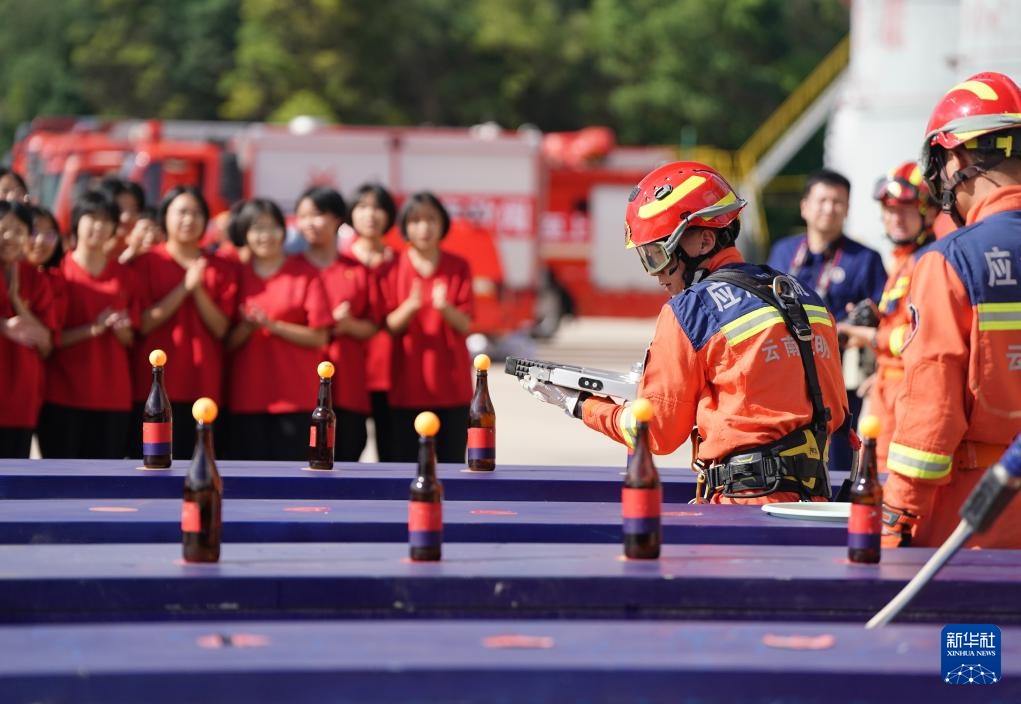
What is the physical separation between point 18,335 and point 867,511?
4999mm

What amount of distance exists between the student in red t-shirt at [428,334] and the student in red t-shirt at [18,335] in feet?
5.99

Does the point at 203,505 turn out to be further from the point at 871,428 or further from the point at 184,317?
the point at 184,317

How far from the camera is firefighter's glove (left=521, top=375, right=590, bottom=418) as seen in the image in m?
5.32

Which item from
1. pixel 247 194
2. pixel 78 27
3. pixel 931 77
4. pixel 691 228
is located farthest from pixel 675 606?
pixel 78 27

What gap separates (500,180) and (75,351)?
1566 centimetres

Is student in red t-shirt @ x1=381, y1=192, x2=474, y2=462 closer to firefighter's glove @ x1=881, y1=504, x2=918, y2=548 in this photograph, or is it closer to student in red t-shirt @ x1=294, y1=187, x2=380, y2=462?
student in red t-shirt @ x1=294, y1=187, x2=380, y2=462

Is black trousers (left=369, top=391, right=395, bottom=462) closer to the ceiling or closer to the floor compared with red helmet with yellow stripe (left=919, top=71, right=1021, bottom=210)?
closer to the floor

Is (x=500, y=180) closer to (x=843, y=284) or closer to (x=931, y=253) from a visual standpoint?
(x=843, y=284)

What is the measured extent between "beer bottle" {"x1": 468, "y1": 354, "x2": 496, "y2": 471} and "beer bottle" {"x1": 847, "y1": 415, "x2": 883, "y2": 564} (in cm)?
202

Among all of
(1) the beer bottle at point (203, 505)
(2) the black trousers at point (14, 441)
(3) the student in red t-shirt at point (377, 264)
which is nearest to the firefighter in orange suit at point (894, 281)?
(3) the student in red t-shirt at point (377, 264)

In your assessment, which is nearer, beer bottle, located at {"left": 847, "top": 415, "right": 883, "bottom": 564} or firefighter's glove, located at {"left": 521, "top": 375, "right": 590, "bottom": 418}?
beer bottle, located at {"left": 847, "top": 415, "right": 883, "bottom": 564}

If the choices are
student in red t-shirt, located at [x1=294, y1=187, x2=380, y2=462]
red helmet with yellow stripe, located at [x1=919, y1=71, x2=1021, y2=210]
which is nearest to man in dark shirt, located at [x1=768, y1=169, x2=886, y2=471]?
student in red t-shirt, located at [x1=294, y1=187, x2=380, y2=462]

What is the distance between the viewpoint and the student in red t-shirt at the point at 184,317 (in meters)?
8.27

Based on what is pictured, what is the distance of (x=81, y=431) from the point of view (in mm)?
8156
